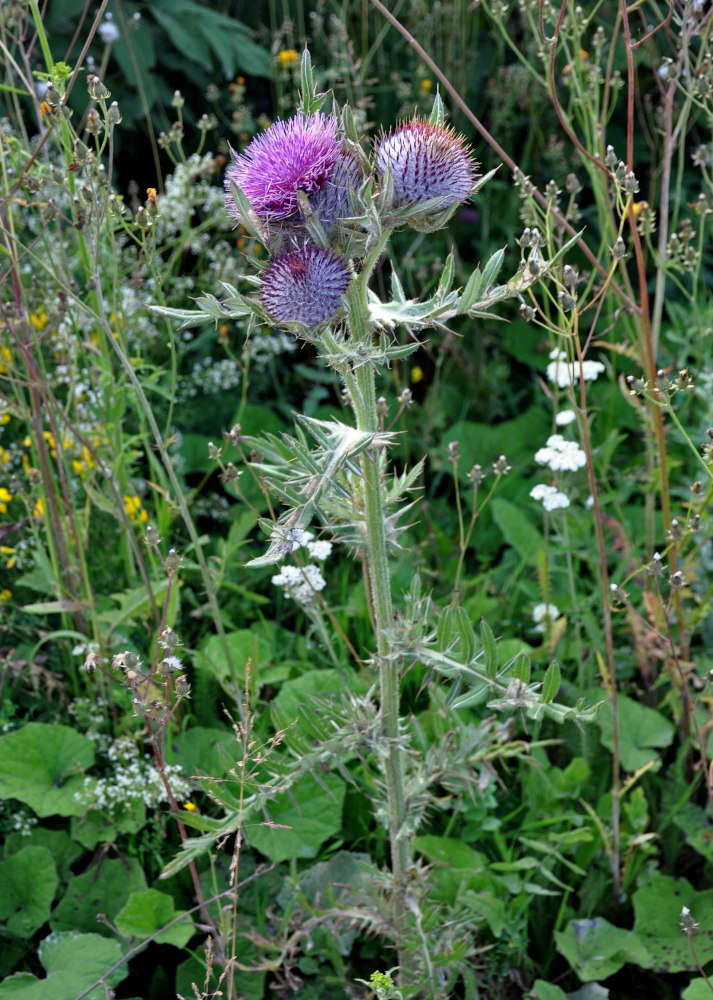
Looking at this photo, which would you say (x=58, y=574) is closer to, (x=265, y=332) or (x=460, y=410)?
(x=265, y=332)

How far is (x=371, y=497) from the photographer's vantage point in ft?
5.47

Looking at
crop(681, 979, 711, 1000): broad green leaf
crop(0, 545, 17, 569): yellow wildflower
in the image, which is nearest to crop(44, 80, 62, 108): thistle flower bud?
crop(0, 545, 17, 569): yellow wildflower

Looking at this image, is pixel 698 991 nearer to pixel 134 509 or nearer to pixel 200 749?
pixel 200 749

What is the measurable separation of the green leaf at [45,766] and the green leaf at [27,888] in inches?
3.9

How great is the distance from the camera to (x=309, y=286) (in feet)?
4.69

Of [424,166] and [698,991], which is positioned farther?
[698,991]

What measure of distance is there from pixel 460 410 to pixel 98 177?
2.27 metres

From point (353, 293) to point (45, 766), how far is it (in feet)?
4.66

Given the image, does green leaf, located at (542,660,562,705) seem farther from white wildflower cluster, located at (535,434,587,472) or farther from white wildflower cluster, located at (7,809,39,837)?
white wildflower cluster, located at (7,809,39,837)

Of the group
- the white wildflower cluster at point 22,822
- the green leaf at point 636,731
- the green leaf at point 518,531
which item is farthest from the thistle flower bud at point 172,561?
the green leaf at point 518,531

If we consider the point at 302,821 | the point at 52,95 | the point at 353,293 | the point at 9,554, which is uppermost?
the point at 52,95

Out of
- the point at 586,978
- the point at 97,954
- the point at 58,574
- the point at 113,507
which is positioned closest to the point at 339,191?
the point at 113,507

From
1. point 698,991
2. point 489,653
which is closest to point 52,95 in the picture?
point 489,653

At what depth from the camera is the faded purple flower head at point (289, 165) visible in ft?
4.69
